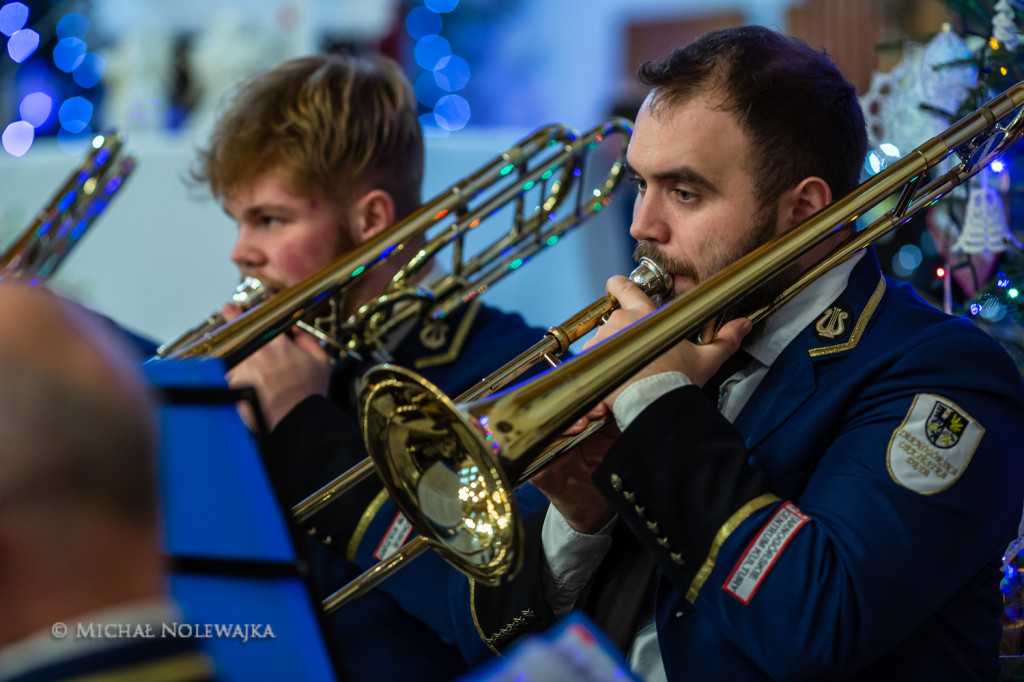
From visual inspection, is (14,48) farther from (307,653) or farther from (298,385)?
(307,653)

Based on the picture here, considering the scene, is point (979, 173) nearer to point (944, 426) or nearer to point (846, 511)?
point (944, 426)

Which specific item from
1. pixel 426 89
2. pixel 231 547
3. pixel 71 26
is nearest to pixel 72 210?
pixel 231 547

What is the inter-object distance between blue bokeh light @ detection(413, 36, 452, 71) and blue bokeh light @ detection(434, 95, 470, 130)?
0.15 m

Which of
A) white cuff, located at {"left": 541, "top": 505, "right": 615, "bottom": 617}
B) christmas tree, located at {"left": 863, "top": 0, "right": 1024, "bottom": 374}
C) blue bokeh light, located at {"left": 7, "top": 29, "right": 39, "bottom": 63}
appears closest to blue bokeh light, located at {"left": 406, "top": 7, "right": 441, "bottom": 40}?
blue bokeh light, located at {"left": 7, "top": 29, "right": 39, "bottom": 63}

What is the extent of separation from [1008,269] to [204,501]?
1142 millimetres

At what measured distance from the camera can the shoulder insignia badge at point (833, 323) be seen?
4.02 feet

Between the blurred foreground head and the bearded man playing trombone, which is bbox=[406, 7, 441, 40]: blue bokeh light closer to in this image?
the bearded man playing trombone

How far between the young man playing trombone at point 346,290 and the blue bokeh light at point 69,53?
1936 mm

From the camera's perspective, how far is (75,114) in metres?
3.72

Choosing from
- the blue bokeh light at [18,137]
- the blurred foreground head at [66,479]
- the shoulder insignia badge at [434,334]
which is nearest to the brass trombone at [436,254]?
the shoulder insignia badge at [434,334]

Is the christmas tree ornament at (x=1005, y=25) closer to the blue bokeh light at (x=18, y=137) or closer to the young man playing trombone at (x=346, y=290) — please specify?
the young man playing trombone at (x=346, y=290)

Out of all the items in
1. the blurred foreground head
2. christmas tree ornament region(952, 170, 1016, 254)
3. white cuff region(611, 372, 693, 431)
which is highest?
christmas tree ornament region(952, 170, 1016, 254)

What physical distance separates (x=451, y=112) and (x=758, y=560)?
3411 millimetres

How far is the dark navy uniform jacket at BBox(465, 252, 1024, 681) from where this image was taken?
3.39 ft
